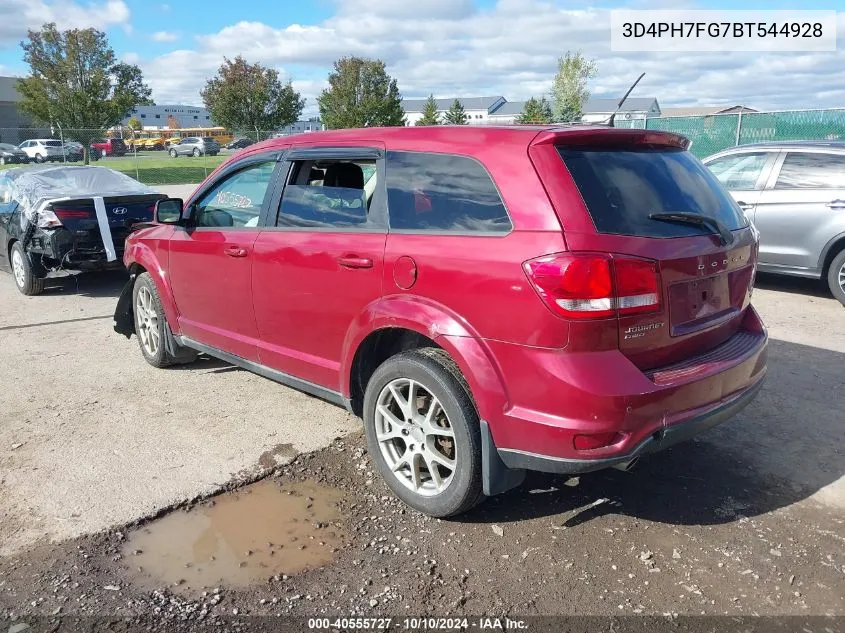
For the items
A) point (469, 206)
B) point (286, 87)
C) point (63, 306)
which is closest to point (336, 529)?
point (469, 206)

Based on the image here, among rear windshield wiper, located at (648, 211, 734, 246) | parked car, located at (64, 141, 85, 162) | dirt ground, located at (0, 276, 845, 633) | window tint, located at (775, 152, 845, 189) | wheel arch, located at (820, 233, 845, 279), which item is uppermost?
parked car, located at (64, 141, 85, 162)

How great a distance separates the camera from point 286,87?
37750 millimetres

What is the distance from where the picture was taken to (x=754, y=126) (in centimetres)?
1658

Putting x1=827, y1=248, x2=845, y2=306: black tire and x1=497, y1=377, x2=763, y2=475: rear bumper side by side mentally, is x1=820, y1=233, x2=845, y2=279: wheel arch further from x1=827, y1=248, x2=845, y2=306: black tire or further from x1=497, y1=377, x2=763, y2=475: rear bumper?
x1=497, y1=377, x2=763, y2=475: rear bumper

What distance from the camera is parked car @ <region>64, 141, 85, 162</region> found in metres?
29.6

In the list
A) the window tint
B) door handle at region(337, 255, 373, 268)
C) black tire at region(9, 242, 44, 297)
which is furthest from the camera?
black tire at region(9, 242, 44, 297)

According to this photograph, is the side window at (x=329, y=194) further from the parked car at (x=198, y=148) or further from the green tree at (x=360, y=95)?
the parked car at (x=198, y=148)

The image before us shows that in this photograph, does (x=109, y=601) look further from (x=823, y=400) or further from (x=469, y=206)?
(x=823, y=400)

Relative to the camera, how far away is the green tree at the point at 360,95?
123 ft

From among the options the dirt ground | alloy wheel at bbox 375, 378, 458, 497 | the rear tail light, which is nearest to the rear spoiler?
the rear tail light

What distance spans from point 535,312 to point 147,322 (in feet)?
13.2

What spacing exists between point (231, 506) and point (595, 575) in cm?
181

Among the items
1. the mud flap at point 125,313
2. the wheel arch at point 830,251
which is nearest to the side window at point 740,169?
the wheel arch at point 830,251

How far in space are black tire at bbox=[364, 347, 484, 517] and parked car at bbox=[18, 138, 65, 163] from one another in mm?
41649
